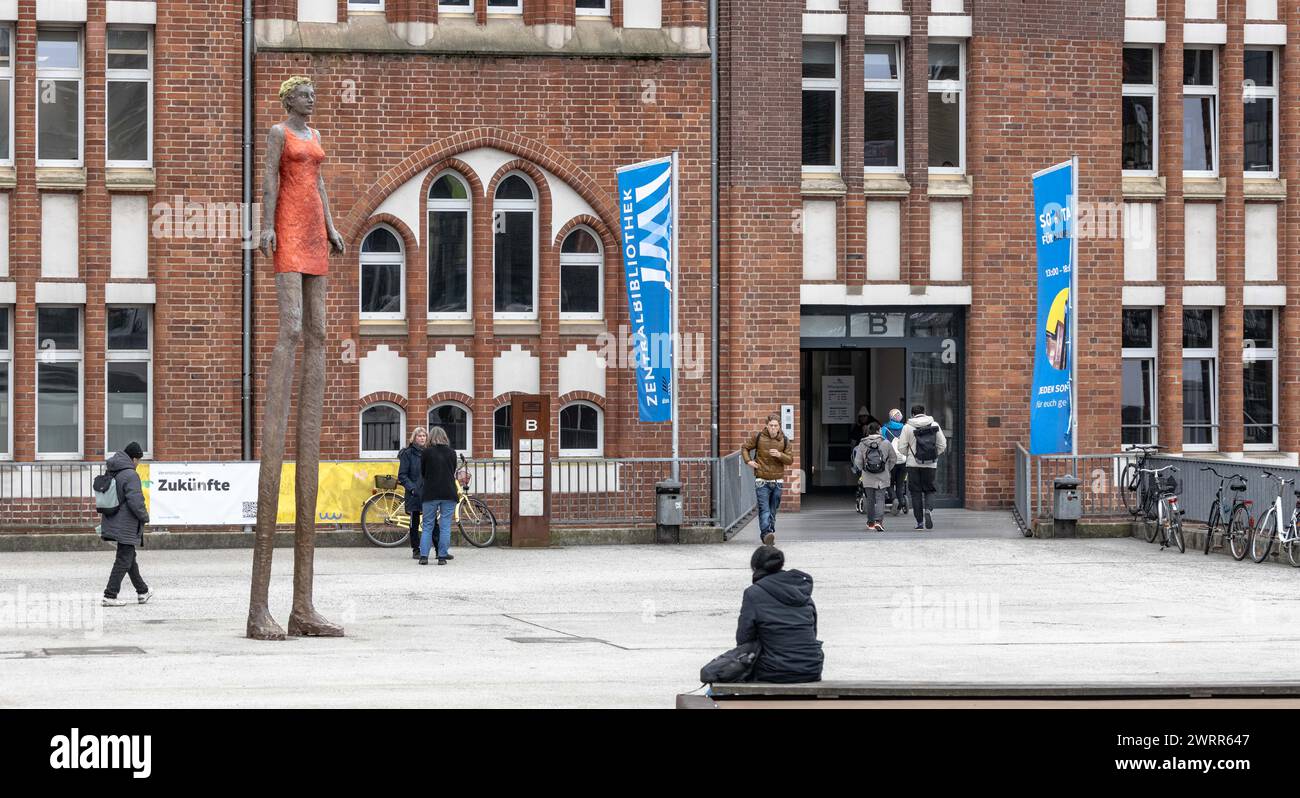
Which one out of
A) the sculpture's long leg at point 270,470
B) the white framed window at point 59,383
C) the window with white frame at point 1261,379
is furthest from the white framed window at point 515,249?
the sculpture's long leg at point 270,470

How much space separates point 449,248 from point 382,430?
2853mm

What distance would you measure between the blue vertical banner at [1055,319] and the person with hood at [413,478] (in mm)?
8116

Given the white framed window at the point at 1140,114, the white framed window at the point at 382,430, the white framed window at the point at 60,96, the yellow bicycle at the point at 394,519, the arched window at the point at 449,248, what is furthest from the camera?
the white framed window at the point at 1140,114

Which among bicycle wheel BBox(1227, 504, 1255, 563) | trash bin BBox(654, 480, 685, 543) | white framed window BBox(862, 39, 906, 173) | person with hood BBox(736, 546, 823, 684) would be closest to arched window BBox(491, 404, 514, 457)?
trash bin BBox(654, 480, 685, 543)

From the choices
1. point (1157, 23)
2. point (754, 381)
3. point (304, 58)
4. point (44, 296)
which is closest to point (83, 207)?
point (44, 296)

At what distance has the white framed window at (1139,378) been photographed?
99.3 ft

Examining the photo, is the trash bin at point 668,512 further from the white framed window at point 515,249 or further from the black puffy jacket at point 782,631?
the black puffy jacket at point 782,631

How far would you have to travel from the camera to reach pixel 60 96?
2756 cm

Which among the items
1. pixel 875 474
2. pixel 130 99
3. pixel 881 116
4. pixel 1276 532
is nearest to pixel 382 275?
pixel 130 99

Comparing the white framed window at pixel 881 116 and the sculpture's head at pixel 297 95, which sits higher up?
the white framed window at pixel 881 116

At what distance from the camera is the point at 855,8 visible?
2912 centimetres

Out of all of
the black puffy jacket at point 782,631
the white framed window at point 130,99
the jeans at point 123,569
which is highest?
the white framed window at point 130,99

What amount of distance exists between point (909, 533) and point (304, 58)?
10825mm

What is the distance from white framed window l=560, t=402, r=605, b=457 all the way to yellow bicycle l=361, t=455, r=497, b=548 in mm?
3079
